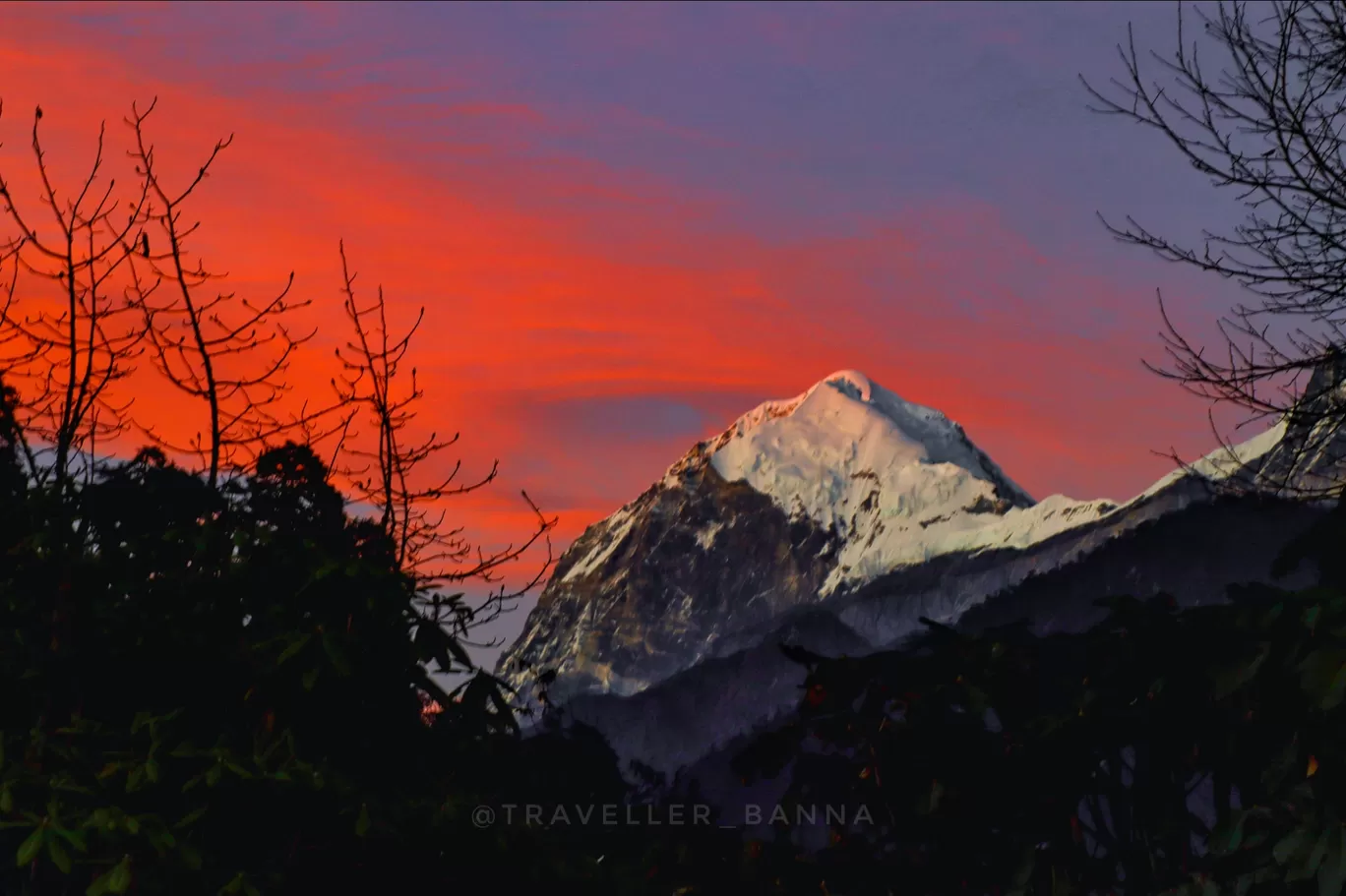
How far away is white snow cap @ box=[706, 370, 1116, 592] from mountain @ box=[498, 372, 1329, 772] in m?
0.07

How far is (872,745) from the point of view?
5.31 m

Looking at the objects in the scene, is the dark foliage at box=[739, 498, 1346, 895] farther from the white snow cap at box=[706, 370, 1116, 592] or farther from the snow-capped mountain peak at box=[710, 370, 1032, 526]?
Answer: the snow-capped mountain peak at box=[710, 370, 1032, 526]

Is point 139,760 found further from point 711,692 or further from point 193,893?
point 711,692

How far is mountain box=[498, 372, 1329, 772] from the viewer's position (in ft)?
123

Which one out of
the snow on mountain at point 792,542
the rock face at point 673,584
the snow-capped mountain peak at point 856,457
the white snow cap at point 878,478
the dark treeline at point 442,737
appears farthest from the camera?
the rock face at point 673,584

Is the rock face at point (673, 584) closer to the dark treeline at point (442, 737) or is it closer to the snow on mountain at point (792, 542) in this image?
the snow on mountain at point (792, 542)

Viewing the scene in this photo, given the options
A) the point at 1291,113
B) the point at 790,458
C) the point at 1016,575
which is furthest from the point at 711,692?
the point at 1291,113

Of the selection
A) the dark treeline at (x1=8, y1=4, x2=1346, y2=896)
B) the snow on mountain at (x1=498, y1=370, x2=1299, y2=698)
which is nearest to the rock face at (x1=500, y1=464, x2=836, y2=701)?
the snow on mountain at (x1=498, y1=370, x2=1299, y2=698)

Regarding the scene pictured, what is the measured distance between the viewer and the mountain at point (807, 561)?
123 ft

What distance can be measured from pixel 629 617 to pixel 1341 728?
4413cm

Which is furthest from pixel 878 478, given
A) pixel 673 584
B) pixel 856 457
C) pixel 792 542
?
pixel 673 584

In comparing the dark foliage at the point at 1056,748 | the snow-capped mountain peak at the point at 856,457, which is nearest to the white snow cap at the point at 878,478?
the snow-capped mountain peak at the point at 856,457

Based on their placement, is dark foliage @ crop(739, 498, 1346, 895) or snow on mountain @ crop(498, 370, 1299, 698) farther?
snow on mountain @ crop(498, 370, 1299, 698)

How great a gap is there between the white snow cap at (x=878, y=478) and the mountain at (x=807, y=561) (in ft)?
0.22
